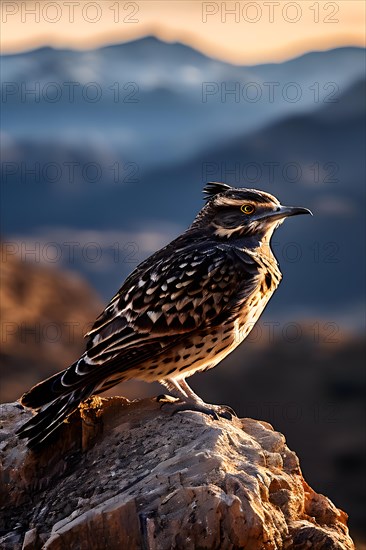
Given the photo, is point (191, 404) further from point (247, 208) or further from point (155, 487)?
point (247, 208)

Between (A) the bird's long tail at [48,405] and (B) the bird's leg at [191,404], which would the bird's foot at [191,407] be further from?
(A) the bird's long tail at [48,405]

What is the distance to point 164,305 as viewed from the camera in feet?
26.0

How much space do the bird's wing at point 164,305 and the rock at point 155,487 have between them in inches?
18.2

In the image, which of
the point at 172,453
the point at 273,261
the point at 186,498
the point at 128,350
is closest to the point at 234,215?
the point at 273,261

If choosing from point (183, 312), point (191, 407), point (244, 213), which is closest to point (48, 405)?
point (191, 407)

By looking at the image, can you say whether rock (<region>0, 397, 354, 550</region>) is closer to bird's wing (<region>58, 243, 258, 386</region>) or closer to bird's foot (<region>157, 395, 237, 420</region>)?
bird's foot (<region>157, 395, 237, 420</region>)

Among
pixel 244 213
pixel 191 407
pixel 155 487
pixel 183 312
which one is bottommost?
pixel 155 487

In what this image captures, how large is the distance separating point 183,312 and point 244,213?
1.18 meters

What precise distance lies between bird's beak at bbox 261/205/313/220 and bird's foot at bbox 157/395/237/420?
1.70 m

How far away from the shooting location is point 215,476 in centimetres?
659

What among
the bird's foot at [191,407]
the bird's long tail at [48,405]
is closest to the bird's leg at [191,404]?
the bird's foot at [191,407]

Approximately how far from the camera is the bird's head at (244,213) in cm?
857

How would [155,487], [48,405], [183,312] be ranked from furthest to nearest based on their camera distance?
1. [183,312]
2. [48,405]
3. [155,487]

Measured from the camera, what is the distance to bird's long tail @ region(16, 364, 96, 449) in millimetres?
7440
